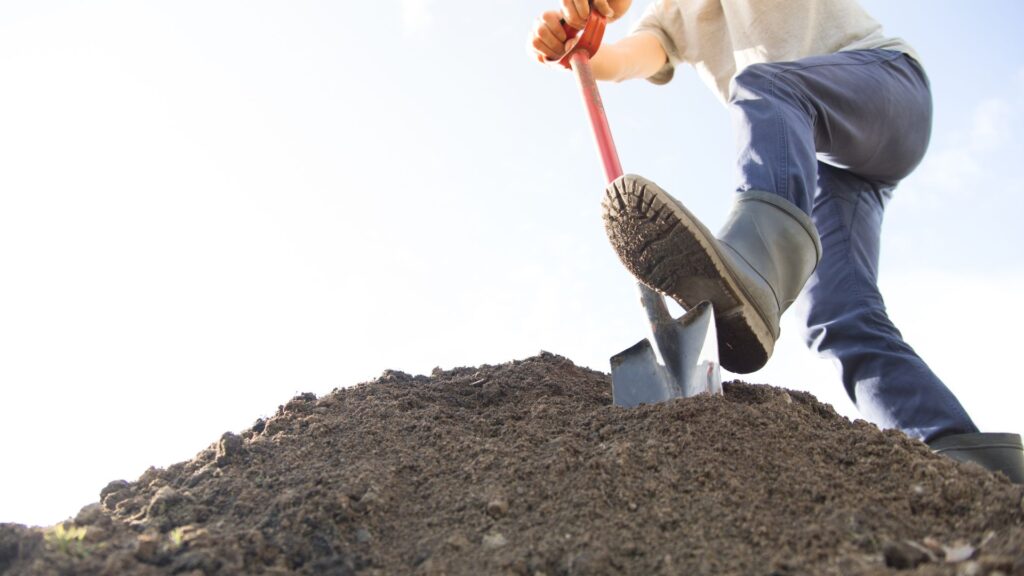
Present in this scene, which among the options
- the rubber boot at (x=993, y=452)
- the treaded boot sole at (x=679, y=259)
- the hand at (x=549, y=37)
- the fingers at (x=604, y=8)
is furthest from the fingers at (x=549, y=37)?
the rubber boot at (x=993, y=452)

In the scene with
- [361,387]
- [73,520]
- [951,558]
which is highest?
[361,387]

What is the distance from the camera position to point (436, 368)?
8.96 ft

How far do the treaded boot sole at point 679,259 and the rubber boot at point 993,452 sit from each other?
0.88m

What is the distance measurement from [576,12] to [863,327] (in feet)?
5.25

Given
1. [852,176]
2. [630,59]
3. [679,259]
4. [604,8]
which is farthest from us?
[630,59]

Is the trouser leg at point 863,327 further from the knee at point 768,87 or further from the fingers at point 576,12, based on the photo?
the fingers at point 576,12

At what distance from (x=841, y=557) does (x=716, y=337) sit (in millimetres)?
955

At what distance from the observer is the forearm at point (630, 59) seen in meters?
3.53

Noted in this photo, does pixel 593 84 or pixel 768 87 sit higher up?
pixel 593 84

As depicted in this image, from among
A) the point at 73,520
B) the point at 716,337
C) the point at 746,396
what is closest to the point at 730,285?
the point at 716,337

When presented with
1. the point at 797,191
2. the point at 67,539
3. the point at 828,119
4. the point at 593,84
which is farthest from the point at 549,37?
the point at 67,539

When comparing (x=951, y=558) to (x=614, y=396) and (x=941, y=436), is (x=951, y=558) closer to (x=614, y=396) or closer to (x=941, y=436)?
(x=614, y=396)

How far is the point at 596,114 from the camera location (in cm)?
305

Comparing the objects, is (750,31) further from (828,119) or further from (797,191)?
(797,191)
